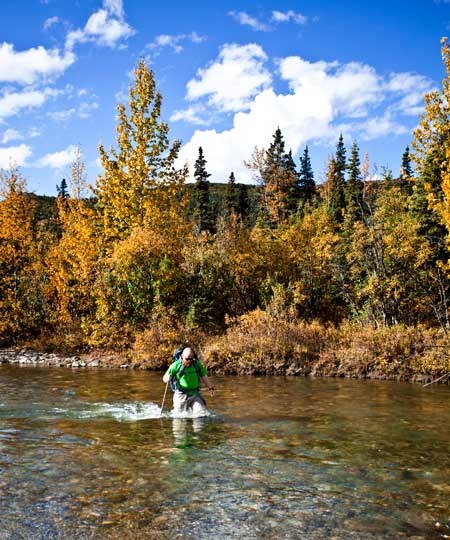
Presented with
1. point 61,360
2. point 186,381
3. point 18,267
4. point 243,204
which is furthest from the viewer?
point 243,204

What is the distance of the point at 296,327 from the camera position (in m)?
22.2

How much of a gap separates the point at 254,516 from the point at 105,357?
1930cm

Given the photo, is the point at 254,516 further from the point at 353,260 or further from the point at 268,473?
the point at 353,260

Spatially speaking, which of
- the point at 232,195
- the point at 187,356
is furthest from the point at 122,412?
the point at 232,195

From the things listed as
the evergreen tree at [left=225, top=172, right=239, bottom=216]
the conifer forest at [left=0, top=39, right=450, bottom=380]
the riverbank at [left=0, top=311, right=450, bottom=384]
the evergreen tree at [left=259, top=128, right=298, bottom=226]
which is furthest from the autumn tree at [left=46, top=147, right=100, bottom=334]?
→ the evergreen tree at [left=225, top=172, right=239, bottom=216]

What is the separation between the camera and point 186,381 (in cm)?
1260

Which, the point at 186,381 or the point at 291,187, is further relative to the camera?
the point at 291,187

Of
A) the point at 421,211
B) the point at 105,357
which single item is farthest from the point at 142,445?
the point at 421,211

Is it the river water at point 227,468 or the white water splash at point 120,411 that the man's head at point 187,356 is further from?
the white water splash at point 120,411

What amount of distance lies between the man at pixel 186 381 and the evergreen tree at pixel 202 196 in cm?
5015

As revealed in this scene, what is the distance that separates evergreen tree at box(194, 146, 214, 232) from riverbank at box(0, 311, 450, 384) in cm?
3982

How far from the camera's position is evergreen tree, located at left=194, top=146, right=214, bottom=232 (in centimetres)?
6466

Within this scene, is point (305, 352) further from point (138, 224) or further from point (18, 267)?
point (18, 267)

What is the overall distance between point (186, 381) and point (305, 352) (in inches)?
379
